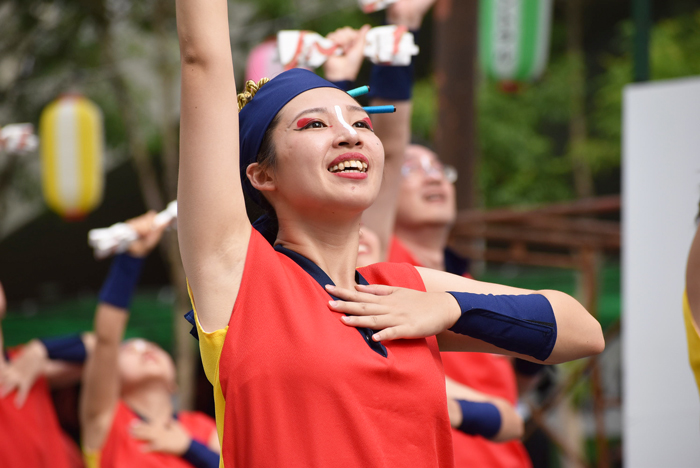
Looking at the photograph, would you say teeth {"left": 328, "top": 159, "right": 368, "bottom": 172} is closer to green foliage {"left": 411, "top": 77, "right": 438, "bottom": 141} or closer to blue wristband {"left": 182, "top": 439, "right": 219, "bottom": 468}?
blue wristband {"left": 182, "top": 439, "right": 219, "bottom": 468}

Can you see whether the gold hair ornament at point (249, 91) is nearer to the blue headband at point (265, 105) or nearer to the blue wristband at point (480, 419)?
the blue headband at point (265, 105)

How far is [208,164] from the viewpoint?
1278 millimetres

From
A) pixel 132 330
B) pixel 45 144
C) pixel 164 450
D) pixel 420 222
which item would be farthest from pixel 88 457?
pixel 45 144

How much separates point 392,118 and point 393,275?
3.33ft

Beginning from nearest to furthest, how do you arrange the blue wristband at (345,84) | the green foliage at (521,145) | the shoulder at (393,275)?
1. the shoulder at (393,275)
2. the blue wristband at (345,84)
3. the green foliage at (521,145)

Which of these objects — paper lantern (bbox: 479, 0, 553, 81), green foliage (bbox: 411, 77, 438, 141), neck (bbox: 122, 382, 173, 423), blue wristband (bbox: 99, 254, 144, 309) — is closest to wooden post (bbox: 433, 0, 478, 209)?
paper lantern (bbox: 479, 0, 553, 81)

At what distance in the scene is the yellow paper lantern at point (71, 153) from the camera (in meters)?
7.31

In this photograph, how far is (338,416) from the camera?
49.9 inches

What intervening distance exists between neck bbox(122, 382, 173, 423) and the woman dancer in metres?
2.43

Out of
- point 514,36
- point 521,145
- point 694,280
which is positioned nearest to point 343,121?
point 694,280

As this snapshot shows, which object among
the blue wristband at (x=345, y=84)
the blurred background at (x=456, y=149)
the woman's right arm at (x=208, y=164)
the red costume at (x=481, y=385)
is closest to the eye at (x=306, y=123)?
the woman's right arm at (x=208, y=164)

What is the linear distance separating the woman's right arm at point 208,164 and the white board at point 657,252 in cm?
226

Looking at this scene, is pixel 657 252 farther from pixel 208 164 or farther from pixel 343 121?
pixel 208 164

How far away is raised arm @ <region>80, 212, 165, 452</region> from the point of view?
335 centimetres
